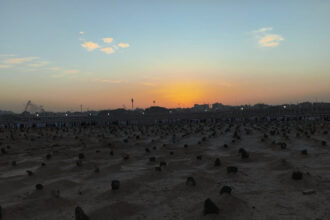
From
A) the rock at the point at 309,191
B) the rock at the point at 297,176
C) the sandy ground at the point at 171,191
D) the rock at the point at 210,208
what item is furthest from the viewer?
the rock at the point at 297,176

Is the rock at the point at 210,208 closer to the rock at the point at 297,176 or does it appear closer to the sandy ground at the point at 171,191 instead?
the sandy ground at the point at 171,191

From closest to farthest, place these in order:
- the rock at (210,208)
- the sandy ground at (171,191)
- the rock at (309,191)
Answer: the rock at (210,208), the sandy ground at (171,191), the rock at (309,191)

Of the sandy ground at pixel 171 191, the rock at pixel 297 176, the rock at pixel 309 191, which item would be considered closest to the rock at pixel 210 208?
the sandy ground at pixel 171 191

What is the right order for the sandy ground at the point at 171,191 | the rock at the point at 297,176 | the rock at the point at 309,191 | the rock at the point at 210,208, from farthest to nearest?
the rock at the point at 297,176 < the rock at the point at 309,191 < the sandy ground at the point at 171,191 < the rock at the point at 210,208

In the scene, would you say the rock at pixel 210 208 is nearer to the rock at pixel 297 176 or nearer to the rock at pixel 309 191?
the rock at pixel 309 191

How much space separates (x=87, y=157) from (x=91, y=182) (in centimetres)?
758

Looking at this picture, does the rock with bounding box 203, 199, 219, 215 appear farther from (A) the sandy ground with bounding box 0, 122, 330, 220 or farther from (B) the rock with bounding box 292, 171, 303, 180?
(B) the rock with bounding box 292, 171, 303, 180

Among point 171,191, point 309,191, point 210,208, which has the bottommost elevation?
point 171,191

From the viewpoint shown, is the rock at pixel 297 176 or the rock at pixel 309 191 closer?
the rock at pixel 309 191

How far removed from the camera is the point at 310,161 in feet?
51.5

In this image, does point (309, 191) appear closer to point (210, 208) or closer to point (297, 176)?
point (297, 176)

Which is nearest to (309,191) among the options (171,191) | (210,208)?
(210,208)

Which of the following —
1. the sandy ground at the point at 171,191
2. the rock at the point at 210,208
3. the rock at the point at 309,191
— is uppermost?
the rock at the point at 210,208

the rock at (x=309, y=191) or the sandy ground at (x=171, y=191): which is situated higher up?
the rock at (x=309, y=191)
